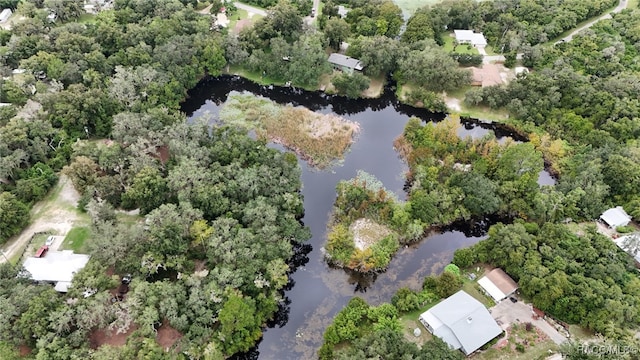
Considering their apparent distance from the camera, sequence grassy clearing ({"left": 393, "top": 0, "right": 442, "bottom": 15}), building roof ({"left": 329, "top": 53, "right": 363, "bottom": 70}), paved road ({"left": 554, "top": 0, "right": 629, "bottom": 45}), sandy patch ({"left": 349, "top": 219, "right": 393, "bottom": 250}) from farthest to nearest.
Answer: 1. grassy clearing ({"left": 393, "top": 0, "right": 442, "bottom": 15})
2. paved road ({"left": 554, "top": 0, "right": 629, "bottom": 45})
3. building roof ({"left": 329, "top": 53, "right": 363, "bottom": 70})
4. sandy patch ({"left": 349, "top": 219, "right": 393, "bottom": 250})

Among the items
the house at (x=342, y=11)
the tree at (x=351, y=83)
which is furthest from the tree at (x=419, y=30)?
the tree at (x=351, y=83)

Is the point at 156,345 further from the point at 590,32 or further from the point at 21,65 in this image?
the point at 590,32

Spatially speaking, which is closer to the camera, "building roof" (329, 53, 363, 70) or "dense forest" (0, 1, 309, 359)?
"dense forest" (0, 1, 309, 359)

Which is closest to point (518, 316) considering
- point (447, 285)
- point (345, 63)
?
point (447, 285)

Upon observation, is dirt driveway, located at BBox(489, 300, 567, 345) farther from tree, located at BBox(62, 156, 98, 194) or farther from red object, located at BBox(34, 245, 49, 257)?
red object, located at BBox(34, 245, 49, 257)

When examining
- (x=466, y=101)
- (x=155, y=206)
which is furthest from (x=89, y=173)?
(x=466, y=101)

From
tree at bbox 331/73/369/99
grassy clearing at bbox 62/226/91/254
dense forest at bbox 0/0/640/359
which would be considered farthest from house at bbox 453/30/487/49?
grassy clearing at bbox 62/226/91/254
